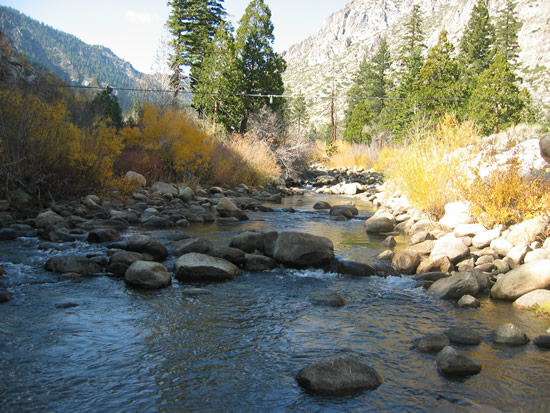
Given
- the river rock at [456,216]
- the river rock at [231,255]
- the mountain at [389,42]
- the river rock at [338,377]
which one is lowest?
the river rock at [338,377]

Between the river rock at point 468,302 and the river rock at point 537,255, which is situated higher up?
the river rock at point 537,255

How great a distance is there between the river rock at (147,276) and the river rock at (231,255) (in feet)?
3.95

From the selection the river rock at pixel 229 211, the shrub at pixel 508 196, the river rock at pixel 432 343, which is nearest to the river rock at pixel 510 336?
the river rock at pixel 432 343

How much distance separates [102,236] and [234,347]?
484 centimetres

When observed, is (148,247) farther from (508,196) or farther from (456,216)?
(508,196)

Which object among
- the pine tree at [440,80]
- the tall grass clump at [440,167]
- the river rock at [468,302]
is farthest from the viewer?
the pine tree at [440,80]

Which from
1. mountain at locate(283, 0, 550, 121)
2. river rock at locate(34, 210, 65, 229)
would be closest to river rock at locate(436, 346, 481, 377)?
river rock at locate(34, 210, 65, 229)

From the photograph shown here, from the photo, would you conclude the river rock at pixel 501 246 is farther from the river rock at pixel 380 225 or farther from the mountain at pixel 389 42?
the mountain at pixel 389 42

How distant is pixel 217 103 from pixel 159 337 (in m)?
22.9

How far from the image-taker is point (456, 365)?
12.1ft

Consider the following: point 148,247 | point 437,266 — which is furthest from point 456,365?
point 148,247

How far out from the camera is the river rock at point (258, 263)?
271 inches

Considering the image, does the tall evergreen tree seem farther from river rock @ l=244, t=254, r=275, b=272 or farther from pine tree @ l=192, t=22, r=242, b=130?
river rock @ l=244, t=254, r=275, b=272

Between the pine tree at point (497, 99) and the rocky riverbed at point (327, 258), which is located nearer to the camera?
the rocky riverbed at point (327, 258)
